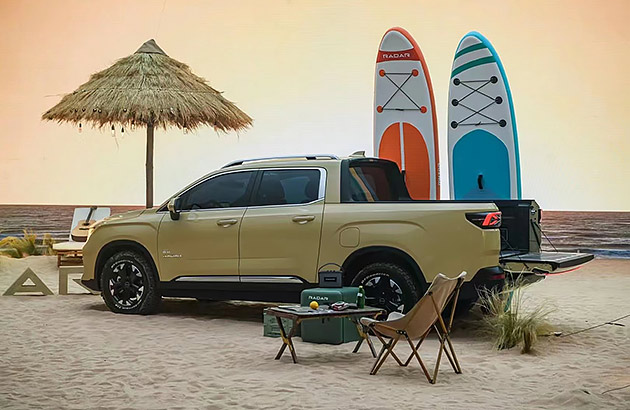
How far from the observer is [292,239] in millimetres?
7484

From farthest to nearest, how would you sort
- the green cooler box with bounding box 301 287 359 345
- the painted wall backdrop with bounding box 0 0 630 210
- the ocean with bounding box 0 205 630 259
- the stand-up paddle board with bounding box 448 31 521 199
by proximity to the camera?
the ocean with bounding box 0 205 630 259 → the painted wall backdrop with bounding box 0 0 630 210 → the stand-up paddle board with bounding box 448 31 521 199 → the green cooler box with bounding box 301 287 359 345

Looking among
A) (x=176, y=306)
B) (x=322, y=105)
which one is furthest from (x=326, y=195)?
(x=322, y=105)

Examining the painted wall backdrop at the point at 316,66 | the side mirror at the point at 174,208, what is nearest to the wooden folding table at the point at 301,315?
the side mirror at the point at 174,208

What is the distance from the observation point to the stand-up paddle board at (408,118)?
10.0m

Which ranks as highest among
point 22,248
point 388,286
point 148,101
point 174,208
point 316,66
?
point 316,66

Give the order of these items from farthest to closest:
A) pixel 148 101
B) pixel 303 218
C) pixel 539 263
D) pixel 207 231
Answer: pixel 148 101 → pixel 207 231 → pixel 303 218 → pixel 539 263

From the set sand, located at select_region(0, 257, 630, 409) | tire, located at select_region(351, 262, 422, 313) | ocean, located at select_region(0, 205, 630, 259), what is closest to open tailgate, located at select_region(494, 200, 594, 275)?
sand, located at select_region(0, 257, 630, 409)

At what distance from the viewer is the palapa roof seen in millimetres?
11477

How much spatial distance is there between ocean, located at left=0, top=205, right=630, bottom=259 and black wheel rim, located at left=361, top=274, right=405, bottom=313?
52.4 ft

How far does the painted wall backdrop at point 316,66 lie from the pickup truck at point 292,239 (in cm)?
1382

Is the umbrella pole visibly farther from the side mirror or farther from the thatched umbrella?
the side mirror

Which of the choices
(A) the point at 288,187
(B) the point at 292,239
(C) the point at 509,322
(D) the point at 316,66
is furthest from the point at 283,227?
(D) the point at 316,66

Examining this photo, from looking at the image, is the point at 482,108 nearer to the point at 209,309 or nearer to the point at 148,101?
the point at 209,309

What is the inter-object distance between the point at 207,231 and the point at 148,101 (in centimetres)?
409
